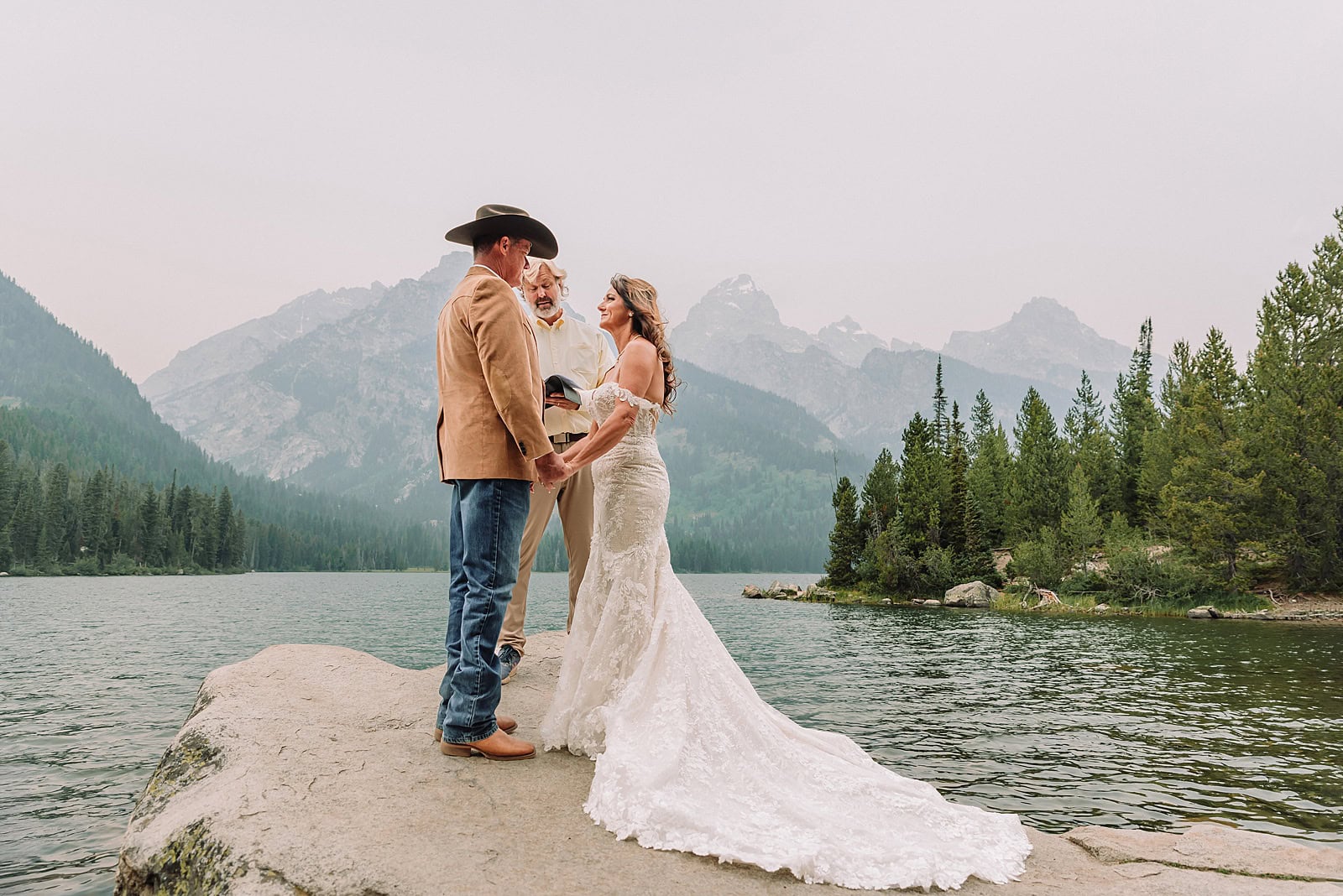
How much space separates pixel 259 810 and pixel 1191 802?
9.44 metres

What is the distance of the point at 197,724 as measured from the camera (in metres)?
5.66

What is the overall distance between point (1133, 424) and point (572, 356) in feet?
253

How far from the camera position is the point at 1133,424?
7069cm

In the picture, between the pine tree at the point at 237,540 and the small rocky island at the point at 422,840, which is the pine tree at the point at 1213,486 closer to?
the small rocky island at the point at 422,840

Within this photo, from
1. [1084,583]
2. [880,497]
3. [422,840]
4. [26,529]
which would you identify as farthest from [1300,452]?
[26,529]

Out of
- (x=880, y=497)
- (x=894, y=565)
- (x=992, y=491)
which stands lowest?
(x=894, y=565)

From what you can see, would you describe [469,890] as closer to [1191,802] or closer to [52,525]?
[1191,802]

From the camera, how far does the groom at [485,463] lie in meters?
5.16

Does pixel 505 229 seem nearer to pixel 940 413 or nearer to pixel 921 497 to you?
pixel 921 497

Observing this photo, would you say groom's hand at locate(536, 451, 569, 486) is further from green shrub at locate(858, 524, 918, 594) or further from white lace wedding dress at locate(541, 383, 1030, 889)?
green shrub at locate(858, 524, 918, 594)

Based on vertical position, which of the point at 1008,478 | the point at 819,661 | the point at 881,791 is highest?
the point at 1008,478

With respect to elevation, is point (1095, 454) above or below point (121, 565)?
above

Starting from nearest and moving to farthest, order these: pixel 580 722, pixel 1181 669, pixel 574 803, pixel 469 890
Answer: pixel 469 890 < pixel 574 803 < pixel 580 722 < pixel 1181 669

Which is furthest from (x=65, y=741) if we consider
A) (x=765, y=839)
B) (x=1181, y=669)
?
(x=1181, y=669)
